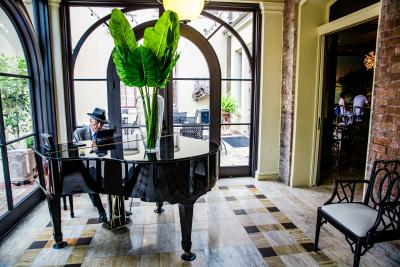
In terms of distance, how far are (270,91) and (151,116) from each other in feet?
8.26

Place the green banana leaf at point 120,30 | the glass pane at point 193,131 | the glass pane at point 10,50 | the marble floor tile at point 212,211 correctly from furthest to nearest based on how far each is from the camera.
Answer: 1. the glass pane at point 193,131
2. the marble floor tile at point 212,211
3. the glass pane at point 10,50
4. the green banana leaf at point 120,30

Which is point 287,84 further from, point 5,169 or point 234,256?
point 5,169

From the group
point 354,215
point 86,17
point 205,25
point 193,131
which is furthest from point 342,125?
point 86,17

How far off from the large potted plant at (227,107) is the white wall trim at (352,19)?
1619 mm

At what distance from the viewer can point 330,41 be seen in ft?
13.2

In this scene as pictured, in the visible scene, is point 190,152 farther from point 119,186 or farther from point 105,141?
point 105,141

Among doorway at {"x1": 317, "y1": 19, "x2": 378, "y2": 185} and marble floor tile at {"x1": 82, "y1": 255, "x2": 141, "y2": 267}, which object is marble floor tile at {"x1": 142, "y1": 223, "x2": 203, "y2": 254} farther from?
doorway at {"x1": 317, "y1": 19, "x2": 378, "y2": 185}

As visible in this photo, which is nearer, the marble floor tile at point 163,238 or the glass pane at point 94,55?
the marble floor tile at point 163,238

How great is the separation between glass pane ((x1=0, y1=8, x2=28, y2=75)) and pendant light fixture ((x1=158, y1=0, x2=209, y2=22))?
1.95m

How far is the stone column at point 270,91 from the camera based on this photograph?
4238 mm

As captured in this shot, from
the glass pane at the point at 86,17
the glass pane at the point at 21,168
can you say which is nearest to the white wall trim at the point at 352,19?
the glass pane at the point at 86,17

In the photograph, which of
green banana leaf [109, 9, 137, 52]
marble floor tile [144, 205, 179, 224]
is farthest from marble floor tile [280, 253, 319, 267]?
green banana leaf [109, 9, 137, 52]

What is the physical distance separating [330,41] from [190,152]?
294cm

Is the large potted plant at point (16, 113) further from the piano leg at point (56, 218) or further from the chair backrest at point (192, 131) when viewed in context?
the chair backrest at point (192, 131)
